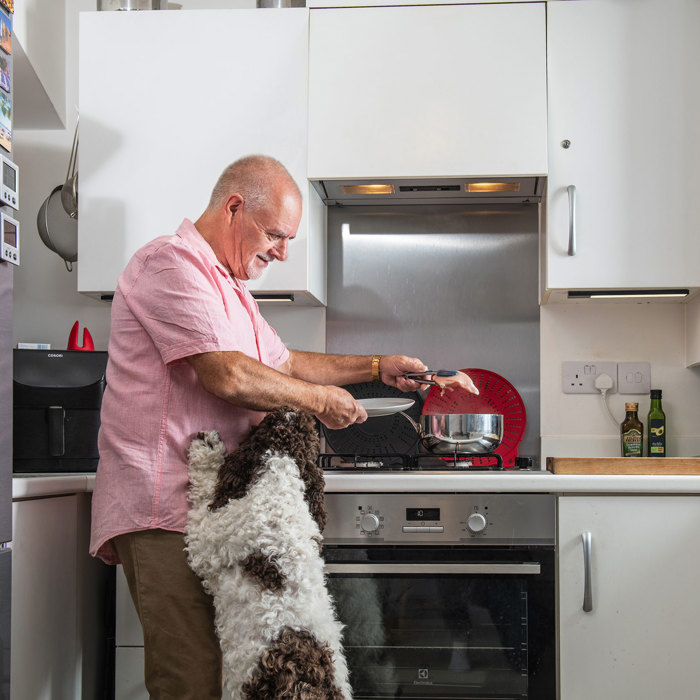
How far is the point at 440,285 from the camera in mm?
2445

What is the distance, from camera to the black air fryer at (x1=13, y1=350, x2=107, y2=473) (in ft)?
6.30

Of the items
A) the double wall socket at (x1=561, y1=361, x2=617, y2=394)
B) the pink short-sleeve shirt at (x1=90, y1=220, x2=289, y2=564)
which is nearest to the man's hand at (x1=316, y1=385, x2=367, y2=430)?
the pink short-sleeve shirt at (x1=90, y1=220, x2=289, y2=564)

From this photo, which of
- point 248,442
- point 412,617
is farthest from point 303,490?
point 412,617

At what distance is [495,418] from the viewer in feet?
6.48

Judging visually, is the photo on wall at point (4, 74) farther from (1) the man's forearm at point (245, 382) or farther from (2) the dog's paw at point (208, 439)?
(2) the dog's paw at point (208, 439)

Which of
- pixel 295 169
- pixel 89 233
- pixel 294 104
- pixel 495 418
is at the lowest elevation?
pixel 495 418

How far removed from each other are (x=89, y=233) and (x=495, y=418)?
1.13m

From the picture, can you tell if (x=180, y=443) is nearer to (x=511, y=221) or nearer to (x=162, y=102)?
(x=162, y=102)

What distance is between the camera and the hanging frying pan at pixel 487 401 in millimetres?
2361

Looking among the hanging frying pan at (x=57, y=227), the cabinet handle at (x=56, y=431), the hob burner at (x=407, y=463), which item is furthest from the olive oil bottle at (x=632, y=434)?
the hanging frying pan at (x=57, y=227)

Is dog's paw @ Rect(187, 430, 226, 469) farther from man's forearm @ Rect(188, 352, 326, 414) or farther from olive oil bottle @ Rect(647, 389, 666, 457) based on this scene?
olive oil bottle @ Rect(647, 389, 666, 457)

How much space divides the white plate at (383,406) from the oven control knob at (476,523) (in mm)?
320

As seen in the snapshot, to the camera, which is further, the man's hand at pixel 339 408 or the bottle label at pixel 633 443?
the bottle label at pixel 633 443

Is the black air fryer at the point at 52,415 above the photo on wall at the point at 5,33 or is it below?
below
